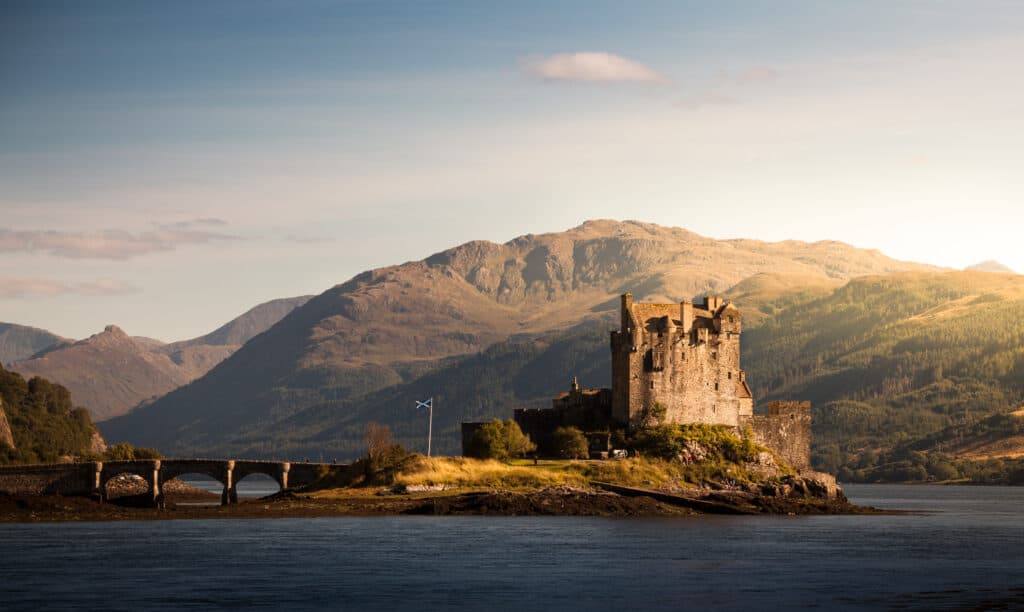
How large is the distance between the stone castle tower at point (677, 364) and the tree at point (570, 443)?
482 cm

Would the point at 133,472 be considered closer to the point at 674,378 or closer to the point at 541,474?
the point at 541,474

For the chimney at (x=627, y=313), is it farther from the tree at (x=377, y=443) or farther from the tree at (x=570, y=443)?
the tree at (x=377, y=443)

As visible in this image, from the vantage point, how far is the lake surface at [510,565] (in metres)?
80.3

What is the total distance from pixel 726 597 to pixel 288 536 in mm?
45536

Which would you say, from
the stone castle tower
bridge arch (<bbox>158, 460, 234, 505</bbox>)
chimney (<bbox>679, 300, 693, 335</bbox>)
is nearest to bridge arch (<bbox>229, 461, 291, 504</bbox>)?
bridge arch (<bbox>158, 460, 234, 505</bbox>)

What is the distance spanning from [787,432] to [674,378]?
634 inches

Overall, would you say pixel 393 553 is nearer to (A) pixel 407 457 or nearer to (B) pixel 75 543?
(B) pixel 75 543

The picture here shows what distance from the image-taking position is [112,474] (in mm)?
162500

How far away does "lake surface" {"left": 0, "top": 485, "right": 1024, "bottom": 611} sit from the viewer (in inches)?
3162

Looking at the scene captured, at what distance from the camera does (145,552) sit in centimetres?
10494


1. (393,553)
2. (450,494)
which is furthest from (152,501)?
(393,553)

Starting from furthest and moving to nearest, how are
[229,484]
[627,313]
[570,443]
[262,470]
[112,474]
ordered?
[262,470], [229,484], [112,474], [627,313], [570,443]

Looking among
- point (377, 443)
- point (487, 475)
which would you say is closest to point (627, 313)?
point (487, 475)

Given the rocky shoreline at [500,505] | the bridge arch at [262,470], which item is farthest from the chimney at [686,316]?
the bridge arch at [262,470]
